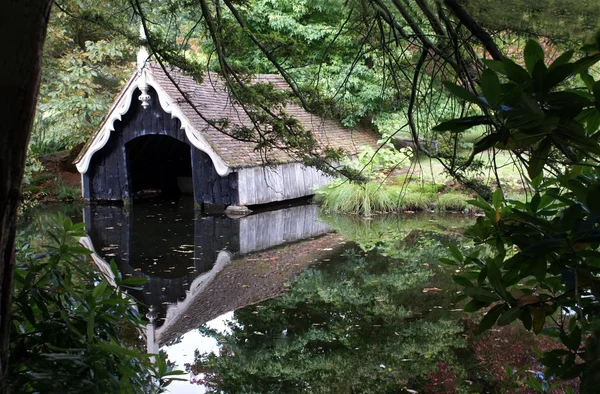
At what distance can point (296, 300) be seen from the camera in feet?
24.1

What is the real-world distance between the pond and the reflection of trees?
11mm

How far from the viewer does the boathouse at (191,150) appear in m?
14.2

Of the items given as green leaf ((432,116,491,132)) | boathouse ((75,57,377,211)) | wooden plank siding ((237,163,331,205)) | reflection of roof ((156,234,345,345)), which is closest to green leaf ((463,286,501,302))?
green leaf ((432,116,491,132))

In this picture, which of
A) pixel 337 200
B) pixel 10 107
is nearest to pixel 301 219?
pixel 337 200

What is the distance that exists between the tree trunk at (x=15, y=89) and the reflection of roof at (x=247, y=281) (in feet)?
15.7

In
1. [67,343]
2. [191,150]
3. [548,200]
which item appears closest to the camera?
[548,200]

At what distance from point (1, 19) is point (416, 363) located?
4.79m

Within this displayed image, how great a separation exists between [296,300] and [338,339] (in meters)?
1.45

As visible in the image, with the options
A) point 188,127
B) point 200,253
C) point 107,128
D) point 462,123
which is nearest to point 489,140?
point 462,123

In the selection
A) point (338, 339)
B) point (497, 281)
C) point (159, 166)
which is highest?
point (159, 166)

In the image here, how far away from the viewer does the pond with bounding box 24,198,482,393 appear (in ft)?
17.2

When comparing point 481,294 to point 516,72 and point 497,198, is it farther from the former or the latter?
point 516,72

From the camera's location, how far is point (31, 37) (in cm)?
131

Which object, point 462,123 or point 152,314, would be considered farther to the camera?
point 152,314
